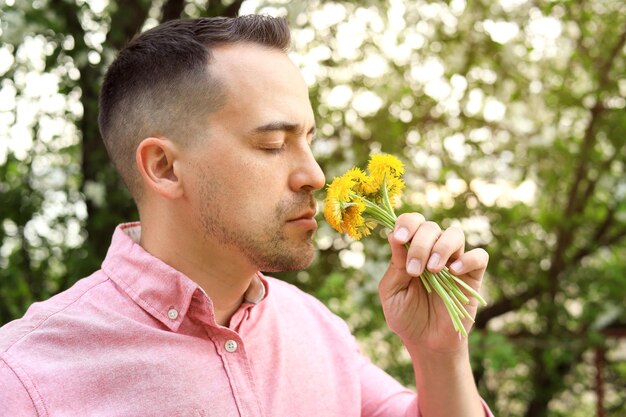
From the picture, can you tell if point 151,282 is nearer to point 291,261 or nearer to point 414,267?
point 291,261

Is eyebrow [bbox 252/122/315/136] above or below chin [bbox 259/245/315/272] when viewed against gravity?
above

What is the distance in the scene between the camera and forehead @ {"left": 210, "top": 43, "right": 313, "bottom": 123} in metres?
1.45

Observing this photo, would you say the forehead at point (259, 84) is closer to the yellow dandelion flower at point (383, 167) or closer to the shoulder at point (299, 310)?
the yellow dandelion flower at point (383, 167)

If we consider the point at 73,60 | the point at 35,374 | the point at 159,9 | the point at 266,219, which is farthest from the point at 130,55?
the point at 159,9

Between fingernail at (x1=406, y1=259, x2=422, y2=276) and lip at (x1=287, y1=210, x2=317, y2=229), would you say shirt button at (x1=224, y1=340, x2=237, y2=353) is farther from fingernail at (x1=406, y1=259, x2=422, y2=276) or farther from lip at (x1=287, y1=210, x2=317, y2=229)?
fingernail at (x1=406, y1=259, x2=422, y2=276)

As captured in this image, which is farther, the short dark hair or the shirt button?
the short dark hair

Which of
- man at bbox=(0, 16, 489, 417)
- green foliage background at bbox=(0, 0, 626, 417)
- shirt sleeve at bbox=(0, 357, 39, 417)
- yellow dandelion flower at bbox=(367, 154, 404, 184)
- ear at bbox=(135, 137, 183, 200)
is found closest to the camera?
shirt sleeve at bbox=(0, 357, 39, 417)

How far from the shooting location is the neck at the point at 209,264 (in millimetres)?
1473

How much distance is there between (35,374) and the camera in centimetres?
120

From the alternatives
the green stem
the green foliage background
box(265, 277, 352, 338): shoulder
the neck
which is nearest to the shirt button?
the neck

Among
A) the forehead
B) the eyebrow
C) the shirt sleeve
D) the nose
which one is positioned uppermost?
the forehead

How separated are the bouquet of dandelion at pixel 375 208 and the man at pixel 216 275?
0.04m

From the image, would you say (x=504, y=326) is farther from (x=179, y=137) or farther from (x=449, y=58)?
(x=179, y=137)

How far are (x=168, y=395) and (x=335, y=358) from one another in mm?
476
